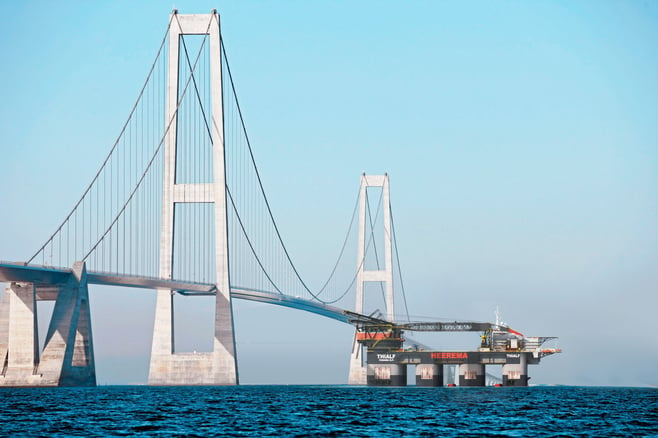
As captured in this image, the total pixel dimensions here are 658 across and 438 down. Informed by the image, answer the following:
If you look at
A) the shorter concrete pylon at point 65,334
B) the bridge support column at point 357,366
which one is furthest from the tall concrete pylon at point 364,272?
the shorter concrete pylon at point 65,334

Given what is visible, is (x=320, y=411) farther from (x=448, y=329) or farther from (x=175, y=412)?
(x=448, y=329)

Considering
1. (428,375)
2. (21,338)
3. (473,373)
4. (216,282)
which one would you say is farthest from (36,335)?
(473,373)

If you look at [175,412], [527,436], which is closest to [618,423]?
[527,436]

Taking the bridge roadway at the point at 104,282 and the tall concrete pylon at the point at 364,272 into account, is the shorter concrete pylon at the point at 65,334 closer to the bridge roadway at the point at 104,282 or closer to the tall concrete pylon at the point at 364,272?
the bridge roadway at the point at 104,282

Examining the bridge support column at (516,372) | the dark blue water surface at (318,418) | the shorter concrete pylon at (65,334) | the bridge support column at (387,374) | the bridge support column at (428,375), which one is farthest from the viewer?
the bridge support column at (428,375)

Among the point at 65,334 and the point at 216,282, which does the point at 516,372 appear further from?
the point at 65,334
